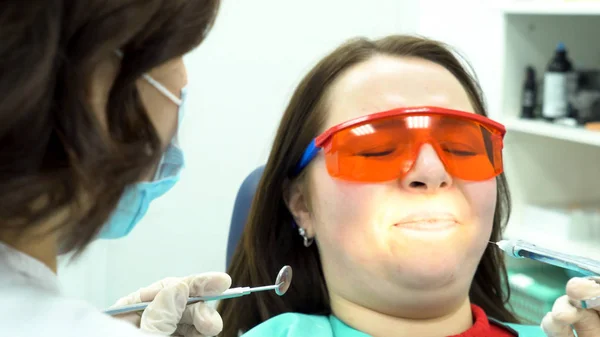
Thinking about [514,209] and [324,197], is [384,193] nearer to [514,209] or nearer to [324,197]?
[324,197]

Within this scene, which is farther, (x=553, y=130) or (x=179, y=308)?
(x=553, y=130)

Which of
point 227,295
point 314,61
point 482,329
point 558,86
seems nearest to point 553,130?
point 558,86

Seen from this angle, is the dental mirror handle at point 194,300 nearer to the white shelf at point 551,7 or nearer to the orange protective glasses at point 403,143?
the orange protective glasses at point 403,143

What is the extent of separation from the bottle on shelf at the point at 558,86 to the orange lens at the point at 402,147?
1.10m

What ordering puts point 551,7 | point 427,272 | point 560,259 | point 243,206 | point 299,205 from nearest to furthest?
1. point 560,259
2. point 427,272
3. point 299,205
4. point 243,206
5. point 551,7

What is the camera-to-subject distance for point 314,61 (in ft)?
7.97

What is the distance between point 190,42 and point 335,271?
0.76m

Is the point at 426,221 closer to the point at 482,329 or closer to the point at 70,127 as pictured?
the point at 482,329

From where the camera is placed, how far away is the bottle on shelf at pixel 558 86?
238cm

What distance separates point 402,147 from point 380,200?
103 mm

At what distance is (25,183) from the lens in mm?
748

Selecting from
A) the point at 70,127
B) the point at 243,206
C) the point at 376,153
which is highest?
the point at 70,127

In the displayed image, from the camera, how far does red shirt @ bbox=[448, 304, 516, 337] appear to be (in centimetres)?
143

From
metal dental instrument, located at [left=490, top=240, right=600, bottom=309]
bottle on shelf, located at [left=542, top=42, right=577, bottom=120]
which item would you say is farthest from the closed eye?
bottle on shelf, located at [left=542, top=42, right=577, bottom=120]
